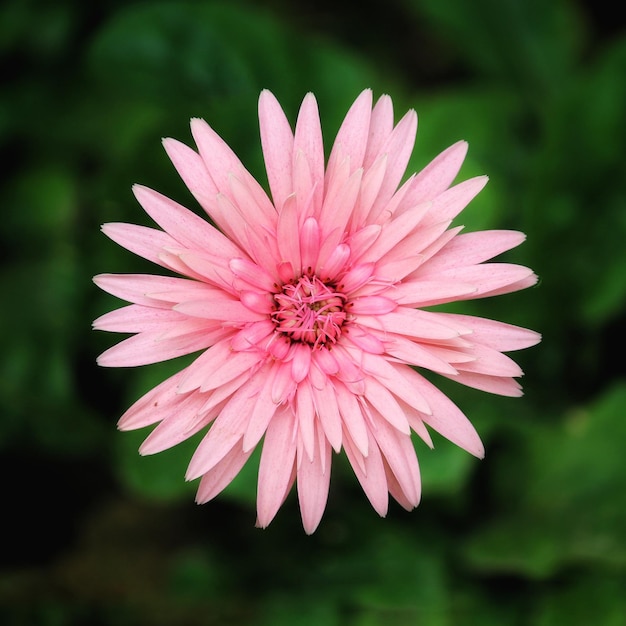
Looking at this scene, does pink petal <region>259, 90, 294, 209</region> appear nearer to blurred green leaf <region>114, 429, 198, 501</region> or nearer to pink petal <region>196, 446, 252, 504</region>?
pink petal <region>196, 446, 252, 504</region>

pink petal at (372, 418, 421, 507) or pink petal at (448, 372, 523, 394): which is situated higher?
pink petal at (448, 372, 523, 394)

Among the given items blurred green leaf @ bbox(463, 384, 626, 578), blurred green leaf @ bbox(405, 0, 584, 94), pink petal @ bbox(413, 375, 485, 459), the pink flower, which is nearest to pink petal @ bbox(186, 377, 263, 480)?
the pink flower

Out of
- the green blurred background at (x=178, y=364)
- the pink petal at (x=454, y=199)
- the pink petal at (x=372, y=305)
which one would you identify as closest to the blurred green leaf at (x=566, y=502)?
the green blurred background at (x=178, y=364)

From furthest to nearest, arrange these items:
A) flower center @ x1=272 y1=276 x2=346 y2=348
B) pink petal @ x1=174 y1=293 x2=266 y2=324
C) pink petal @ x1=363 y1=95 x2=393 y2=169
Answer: flower center @ x1=272 y1=276 x2=346 y2=348
pink petal @ x1=363 y1=95 x2=393 y2=169
pink petal @ x1=174 y1=293 x2=266 y2=324

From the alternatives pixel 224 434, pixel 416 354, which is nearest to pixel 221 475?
pixel 224 434

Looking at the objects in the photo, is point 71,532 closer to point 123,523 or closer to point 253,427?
Result: point 123,523

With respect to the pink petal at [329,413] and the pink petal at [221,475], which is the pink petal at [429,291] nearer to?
the pink petal at [329,413]
